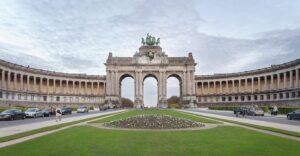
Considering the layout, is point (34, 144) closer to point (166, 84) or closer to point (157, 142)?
point (157, 142)

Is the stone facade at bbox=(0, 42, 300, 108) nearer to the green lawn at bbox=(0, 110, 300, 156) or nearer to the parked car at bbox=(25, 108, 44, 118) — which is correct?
the parked car at bbox=(25, 108, 44, 118)

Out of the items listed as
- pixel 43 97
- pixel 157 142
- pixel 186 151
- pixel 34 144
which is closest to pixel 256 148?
pixel 186 151

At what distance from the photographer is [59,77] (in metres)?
123

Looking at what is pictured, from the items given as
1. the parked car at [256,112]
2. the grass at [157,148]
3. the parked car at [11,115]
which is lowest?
the parked car at [256,112]

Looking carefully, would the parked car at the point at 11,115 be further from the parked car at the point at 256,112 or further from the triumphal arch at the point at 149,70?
the triumphal arch at the point at 149,70

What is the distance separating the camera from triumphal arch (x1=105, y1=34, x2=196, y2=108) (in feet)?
440

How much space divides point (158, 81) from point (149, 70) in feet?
20.5

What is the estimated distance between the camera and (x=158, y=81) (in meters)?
136

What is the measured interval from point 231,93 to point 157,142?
388ft

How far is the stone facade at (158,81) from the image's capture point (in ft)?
378

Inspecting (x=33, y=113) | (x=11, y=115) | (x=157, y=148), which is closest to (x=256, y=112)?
(x=33, y=113)

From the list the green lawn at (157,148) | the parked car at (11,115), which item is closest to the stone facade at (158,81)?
the parked car at (11,115)

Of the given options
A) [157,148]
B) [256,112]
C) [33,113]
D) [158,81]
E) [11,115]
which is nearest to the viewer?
[157,148]

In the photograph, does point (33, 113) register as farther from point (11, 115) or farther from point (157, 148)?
point (157, 148)
